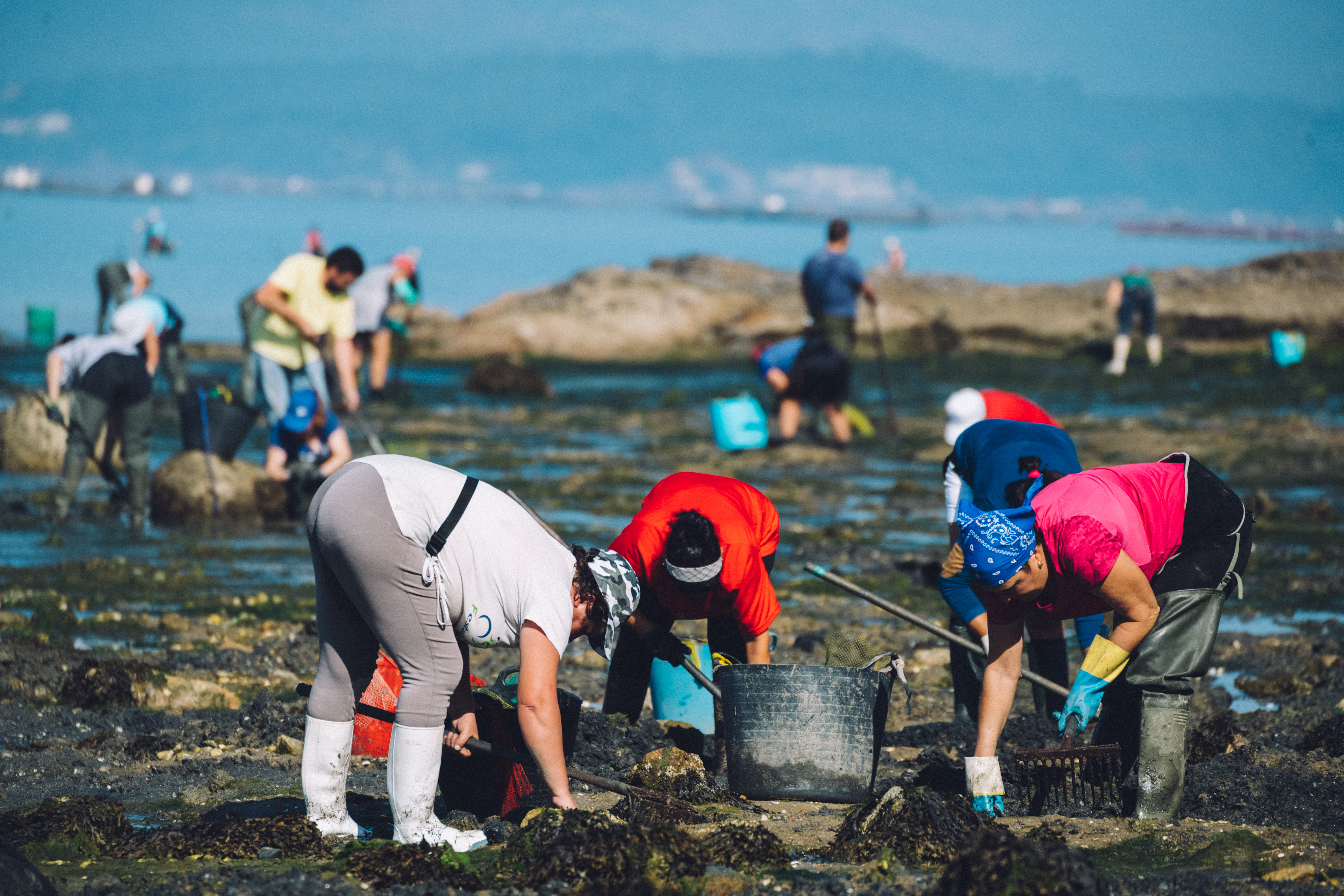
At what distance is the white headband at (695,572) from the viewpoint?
5.40 m

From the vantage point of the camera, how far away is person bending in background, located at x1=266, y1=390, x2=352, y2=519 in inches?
452

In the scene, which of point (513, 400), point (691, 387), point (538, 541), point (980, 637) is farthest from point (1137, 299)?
point (538, 541)

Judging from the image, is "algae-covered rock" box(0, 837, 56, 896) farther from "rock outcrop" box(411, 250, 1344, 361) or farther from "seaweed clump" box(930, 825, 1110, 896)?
"rock outcrop" box(411, 250, 1344, 361)

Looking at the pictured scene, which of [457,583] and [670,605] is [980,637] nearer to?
[670,605]

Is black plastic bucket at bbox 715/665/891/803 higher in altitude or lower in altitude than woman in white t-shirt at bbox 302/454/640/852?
lower

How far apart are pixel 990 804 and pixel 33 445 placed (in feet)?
36.2

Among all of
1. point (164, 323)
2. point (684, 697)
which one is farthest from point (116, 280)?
point (684, 697)

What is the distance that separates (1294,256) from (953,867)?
35.1 metres

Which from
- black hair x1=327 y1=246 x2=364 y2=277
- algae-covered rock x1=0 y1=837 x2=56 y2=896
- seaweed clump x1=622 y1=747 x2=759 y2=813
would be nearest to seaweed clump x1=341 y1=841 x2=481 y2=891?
algae-covered rock x1=0 y1=837 x2=56 y2=896

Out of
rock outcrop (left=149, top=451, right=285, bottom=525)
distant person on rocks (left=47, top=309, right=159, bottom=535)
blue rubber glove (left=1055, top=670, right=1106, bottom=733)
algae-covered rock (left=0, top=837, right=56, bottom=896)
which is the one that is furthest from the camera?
rock outcrop (left=149, top=451, right=285, bottom=525)

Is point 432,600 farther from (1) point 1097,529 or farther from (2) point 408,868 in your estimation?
(1) point 1097,529

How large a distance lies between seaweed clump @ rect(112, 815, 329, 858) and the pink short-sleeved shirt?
2262 millimetres

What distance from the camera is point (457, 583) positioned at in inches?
181

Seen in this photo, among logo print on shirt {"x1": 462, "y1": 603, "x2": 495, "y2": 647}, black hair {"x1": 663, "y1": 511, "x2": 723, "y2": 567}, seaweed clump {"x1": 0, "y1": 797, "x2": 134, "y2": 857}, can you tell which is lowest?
seaweed clump {"x1": 0, "y1": 797, "x2": 134, "y2": 857}
